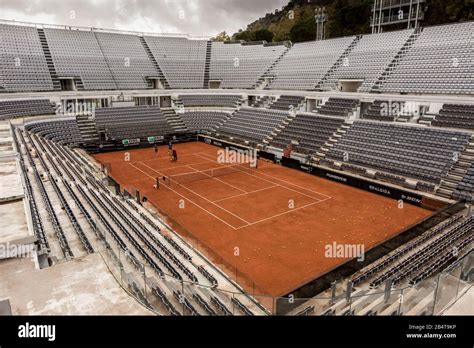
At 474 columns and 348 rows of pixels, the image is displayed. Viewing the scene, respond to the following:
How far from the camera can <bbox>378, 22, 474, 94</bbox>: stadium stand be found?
30.1m

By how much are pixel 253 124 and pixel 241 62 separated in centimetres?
1717

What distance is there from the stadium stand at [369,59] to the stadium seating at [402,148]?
26.6 feet

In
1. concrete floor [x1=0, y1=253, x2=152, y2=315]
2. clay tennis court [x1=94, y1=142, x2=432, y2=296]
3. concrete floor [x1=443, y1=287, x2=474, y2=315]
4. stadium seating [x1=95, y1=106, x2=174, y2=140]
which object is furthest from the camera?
stadium seating [x1=95, y1=106, x2=174, y2=140]

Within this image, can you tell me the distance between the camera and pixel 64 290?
8180mm

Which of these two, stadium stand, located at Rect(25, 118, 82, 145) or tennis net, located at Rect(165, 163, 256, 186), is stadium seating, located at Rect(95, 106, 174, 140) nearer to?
stadium stand, located at Rect(25, 118, 82, 145)

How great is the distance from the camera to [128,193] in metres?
22.5

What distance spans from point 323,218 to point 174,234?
8.69 m

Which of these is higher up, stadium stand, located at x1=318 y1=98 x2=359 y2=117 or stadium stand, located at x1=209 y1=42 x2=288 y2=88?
stadium stand, located at x1=209 y1=42 x2=288 y2=88

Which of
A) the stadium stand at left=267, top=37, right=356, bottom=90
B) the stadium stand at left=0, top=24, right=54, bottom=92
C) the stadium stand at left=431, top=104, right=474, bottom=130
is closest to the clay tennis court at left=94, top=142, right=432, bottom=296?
the stadium stand at left=431, top=104, right=474, bottom=130

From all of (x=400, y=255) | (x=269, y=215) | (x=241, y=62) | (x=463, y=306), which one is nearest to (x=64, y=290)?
(x=463, y=306)

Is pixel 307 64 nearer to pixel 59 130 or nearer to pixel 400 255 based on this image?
pixel 59 130

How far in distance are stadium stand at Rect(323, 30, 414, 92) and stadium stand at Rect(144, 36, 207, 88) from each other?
70.5 ft
